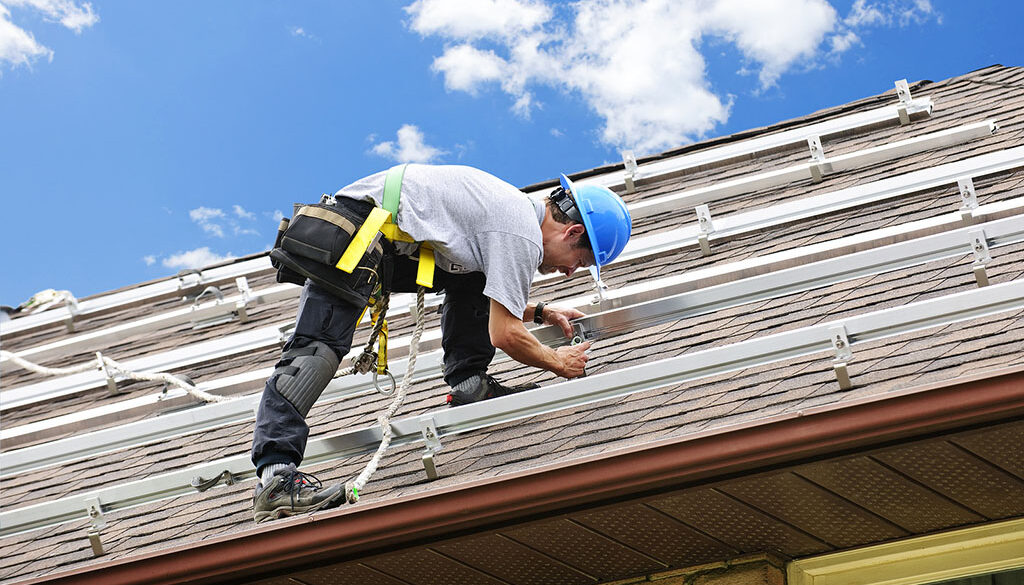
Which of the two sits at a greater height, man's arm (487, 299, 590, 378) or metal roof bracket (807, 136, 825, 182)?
metal roof bracket (807, 136, 825, 182)

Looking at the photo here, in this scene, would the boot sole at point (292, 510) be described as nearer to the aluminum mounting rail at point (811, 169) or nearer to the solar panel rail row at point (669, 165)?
the aluminum mounting rail at point (811, 169)

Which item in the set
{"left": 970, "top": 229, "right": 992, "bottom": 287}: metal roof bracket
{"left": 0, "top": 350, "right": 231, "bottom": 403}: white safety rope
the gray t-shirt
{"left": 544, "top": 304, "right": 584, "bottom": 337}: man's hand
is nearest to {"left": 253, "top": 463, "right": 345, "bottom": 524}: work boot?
the gray t-shirt

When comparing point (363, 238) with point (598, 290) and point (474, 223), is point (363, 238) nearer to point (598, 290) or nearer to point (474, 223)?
point (474, 223)

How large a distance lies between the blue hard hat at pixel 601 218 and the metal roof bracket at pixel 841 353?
3.26ft

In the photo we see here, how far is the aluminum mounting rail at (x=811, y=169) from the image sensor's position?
6004mm

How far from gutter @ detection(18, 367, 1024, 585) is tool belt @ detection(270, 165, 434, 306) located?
2.74ft

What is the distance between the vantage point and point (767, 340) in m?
3.89

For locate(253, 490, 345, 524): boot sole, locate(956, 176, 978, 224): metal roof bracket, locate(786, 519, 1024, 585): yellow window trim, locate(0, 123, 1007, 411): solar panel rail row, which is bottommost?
locate(786, 519, 1024, 585): yellow window trim

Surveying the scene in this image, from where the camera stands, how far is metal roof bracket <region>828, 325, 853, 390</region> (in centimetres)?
370

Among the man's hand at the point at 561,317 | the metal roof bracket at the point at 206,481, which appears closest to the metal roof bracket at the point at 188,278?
the metal roof bracket at the point at 206,481

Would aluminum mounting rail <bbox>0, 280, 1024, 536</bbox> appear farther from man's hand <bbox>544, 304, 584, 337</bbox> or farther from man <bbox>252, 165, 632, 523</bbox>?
man's hand <bbox>544, 304, 584, 337</bbox>

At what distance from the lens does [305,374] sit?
394 cm

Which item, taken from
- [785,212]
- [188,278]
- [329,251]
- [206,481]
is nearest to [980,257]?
[785,212]

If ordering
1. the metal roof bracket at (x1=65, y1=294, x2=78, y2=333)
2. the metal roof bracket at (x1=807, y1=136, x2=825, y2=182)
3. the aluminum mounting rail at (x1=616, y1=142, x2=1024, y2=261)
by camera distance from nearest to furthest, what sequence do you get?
the aluminum mounting rail at (x1=616, y1=142, x2=1024, y2=261) < the metal roof bracket at (x1=807, y1=136, x2=825, y2=182) < the metal roof bracket at (x1=65, y1=294, x2=78, y2=333)
